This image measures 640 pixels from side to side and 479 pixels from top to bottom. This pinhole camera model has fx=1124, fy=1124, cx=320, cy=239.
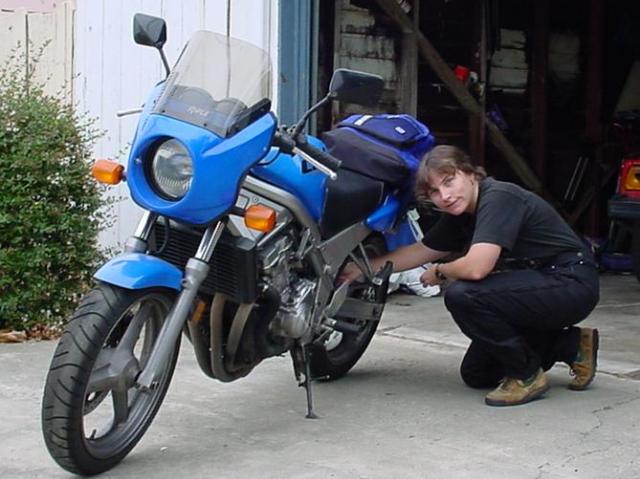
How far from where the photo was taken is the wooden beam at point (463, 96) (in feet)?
28.2

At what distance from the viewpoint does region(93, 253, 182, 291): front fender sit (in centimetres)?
370

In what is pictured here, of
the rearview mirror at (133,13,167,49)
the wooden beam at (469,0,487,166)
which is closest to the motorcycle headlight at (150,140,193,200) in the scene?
the rearview mirror at (133,13,167,49)

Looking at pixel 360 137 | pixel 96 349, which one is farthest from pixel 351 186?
pixel 96 349

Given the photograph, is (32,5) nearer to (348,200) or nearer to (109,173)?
(348,200)

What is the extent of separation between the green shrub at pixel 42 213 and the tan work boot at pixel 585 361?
3008mm

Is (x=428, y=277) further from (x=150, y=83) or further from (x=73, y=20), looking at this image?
(x=73, y=20)

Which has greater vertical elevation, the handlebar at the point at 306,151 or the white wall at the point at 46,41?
the white wall at the point at 46,41

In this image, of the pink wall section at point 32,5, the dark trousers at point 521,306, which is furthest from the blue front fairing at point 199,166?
the pink wall section at point 32,5

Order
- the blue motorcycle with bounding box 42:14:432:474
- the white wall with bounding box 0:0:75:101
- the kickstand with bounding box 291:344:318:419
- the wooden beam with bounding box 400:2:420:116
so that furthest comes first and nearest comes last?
the wooden beam with bounding box 400:2:420:116, the white wall with bounding box 0:0:75:101, the kickstand with bounding box 291:344:318:419, the blue motorcycle with bounding box 42:14:432:474

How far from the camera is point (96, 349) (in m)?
3.62

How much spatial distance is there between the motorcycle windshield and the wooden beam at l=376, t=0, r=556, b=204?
178 inches

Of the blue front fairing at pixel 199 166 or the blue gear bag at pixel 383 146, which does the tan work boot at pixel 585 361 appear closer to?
the blue gear bag at pixel 383 146

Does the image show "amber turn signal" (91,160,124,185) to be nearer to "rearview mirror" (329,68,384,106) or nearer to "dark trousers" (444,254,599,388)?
"rearview mirror" (329,68,384,106)

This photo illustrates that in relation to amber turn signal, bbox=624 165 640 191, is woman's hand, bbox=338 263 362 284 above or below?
below
